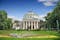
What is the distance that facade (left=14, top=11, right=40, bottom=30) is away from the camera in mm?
2615

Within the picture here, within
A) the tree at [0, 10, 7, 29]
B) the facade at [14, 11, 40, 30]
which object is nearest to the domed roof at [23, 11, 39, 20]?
the facade at [14, 11, 40, 30]

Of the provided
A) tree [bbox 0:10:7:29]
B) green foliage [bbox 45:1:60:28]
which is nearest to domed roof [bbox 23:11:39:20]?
green foliage [bbox 45:1:60:28]

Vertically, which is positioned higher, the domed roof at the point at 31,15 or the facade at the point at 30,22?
the domed roof at the point at 31,15

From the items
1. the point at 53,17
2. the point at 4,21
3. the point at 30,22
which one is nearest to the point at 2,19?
the point at 4,21

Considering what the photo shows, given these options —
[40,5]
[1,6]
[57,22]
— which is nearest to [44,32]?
[57,22]

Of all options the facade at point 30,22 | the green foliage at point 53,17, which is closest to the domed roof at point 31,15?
the facade at point 30,22

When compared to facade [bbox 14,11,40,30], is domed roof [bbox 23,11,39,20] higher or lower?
higher

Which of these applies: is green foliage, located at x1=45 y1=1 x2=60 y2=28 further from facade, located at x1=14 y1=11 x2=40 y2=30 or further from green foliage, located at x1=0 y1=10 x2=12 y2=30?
green foliage, located at x1=0 y1=10 x2=12 y2=30

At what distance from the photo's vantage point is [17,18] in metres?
2.66

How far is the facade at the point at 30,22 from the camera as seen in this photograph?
103 inches

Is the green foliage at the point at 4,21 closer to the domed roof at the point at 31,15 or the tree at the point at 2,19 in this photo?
the tree at the point at 2,19

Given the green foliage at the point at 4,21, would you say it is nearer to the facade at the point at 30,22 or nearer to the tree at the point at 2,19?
the tree at the point at 2,19

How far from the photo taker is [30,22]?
262cm

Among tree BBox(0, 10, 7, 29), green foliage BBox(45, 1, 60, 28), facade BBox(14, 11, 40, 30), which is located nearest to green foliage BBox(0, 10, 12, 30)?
tree BBox(0, 10, 7, 29)
